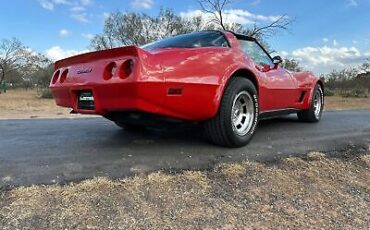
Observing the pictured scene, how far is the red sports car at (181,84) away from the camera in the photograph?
3164 millimetres

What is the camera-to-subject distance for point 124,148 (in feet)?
12.8

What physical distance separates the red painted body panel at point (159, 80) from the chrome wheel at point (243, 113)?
0.30 meters

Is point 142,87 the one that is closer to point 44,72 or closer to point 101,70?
point 101,70

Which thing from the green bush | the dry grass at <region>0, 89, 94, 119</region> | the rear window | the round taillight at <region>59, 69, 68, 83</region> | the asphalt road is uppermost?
the rear window

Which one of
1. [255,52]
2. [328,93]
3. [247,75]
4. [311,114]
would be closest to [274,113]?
[255,52]

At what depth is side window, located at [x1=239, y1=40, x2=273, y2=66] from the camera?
4.55 meters

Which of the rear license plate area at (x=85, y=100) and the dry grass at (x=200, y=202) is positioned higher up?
the rear license plate area at (x=85, y=100)

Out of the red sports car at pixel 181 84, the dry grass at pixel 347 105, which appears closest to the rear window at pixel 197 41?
the red sports car at pixel 181 84

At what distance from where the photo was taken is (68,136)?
471cm

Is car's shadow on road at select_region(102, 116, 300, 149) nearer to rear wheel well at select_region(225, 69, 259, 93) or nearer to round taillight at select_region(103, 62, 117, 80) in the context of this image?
rear wheel well at select_region(225, 69, 259, 93)

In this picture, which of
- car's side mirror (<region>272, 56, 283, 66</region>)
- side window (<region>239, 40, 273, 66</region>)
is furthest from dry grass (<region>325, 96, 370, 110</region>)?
side window (<region>239, 40, 273, 66</region>)

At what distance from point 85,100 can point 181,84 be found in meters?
1.00

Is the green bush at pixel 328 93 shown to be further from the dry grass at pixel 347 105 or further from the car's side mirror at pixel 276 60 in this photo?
the car's side mirror at pixel 276 60

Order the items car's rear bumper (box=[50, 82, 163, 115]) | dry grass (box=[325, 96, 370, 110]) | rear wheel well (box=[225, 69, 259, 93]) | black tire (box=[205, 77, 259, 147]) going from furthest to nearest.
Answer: dry grass (box=[325, 96, 370, 110]) → rear wheel well (box=[225, 69, 259, 93]) → black tire (box=[205, 77, 259, 147]) → car's rear bumper (box=[50, 82, 163, 115])
